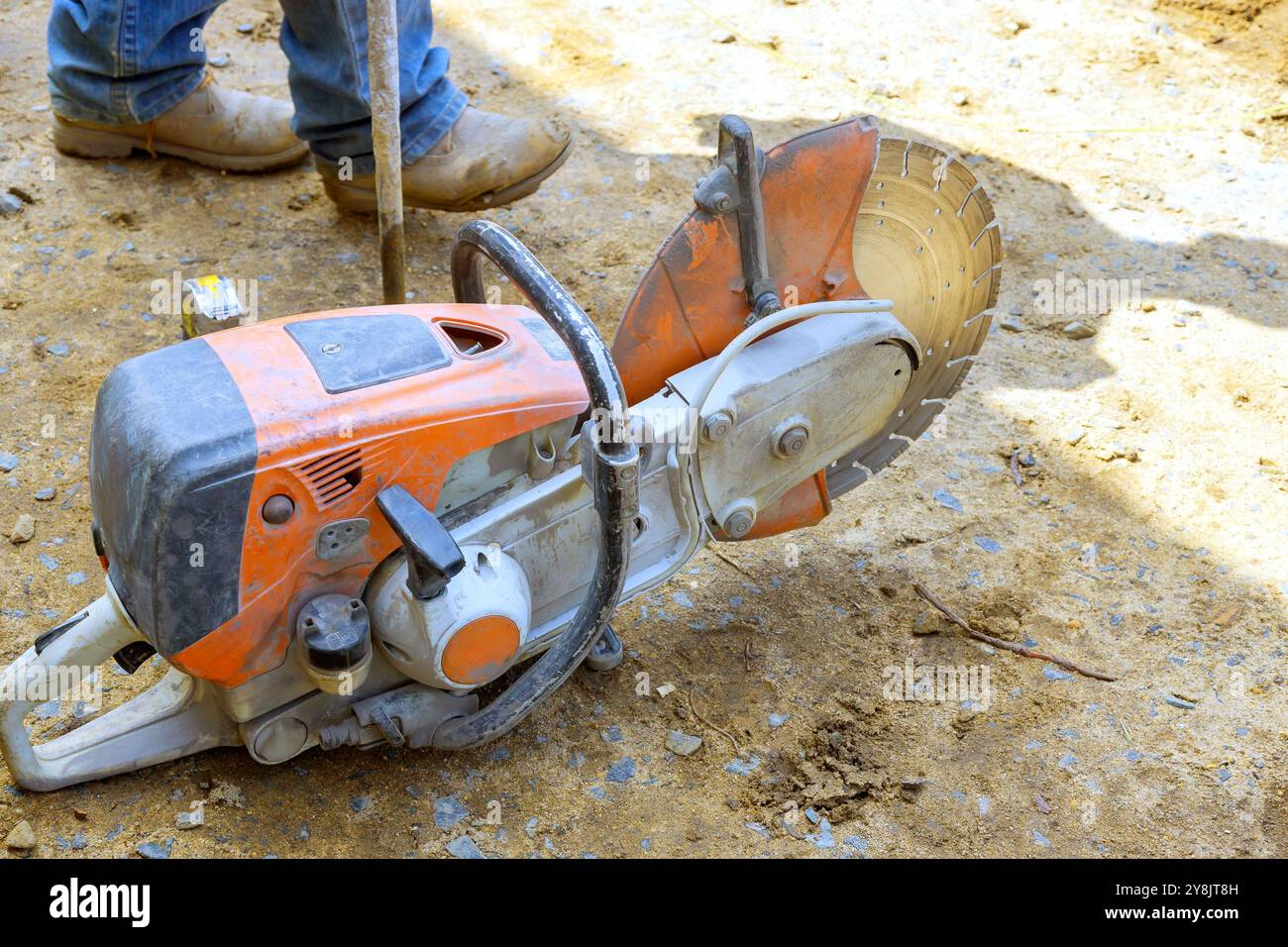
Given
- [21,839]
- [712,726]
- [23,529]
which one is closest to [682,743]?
[712,726]

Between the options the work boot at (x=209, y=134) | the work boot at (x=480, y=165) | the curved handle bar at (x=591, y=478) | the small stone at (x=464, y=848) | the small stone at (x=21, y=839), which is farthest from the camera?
Answer: the work boot at (x=209, y=134)

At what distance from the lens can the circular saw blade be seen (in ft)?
7.44

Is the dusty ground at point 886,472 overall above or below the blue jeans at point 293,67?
below

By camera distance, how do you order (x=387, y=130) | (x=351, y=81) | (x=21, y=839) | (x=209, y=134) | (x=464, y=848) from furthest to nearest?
(x=209, y=134)
(x=351, y=81)
(x=387, y=130)
(x=464, y=848)
(x=21, y=839)

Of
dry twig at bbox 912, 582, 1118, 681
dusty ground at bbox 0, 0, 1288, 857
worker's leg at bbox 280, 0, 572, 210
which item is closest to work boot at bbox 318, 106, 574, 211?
worker's leg at bbox 280, 0, 572, 210

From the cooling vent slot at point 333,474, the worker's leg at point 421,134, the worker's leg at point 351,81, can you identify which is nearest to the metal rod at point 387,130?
the worker's leg at point 351,81

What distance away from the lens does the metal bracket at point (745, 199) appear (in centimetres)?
208

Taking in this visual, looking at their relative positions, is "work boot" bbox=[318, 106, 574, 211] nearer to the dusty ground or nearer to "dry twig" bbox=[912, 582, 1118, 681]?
the dusty ground

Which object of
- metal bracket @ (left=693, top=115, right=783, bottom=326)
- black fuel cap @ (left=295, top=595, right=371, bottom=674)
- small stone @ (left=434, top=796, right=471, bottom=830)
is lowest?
small stone @ (left=434, top=796, right=471, bottom=830)

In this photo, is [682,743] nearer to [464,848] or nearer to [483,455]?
[464,848]

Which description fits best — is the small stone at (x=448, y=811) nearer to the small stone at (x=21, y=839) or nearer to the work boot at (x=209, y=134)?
the small stone at (x=21, y=839)

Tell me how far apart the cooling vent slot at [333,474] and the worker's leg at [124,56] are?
82.8 inches

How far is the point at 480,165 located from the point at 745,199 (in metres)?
1.49

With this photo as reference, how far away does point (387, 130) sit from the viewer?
277 centimetres
